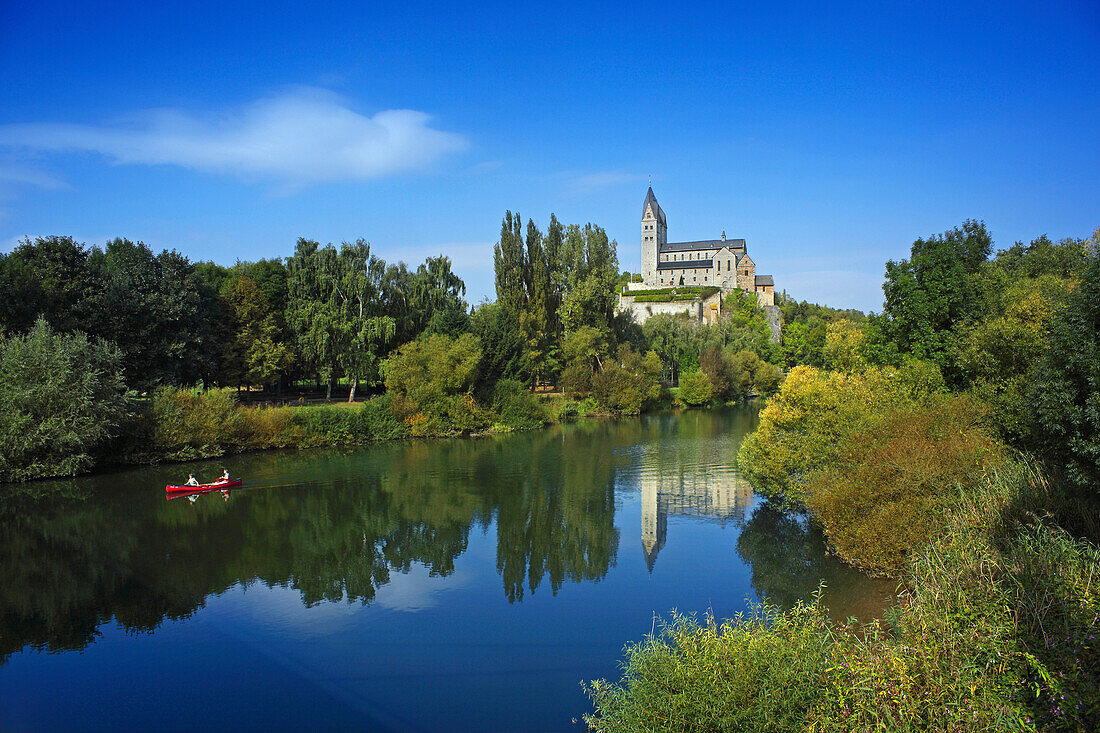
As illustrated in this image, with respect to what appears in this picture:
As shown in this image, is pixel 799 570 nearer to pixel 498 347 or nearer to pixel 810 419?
pixel 810 419

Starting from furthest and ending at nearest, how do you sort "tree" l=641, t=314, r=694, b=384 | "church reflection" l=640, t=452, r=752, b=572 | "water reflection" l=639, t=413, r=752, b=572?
"tree" l=641, t=314, r=694, b=384, "water reflection" l=639, t=413, r=752, b=572, "church reflection" l=640, t=452, r=752, b=572

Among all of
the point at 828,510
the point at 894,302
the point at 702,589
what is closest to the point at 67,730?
the point at 702,589

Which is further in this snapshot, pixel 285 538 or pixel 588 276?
pixel 588 276

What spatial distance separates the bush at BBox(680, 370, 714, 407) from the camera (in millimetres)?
51188

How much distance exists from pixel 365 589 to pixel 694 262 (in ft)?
307

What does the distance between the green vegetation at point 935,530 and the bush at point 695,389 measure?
29.2 m

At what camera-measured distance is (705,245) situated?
10775 cm

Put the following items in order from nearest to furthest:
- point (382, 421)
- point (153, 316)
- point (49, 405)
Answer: point (49, 405)
point (153, 316)
point (382, 421)

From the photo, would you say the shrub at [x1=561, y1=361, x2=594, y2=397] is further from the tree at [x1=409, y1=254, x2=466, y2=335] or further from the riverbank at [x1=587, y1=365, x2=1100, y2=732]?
the riverbank at [x1=587, y1=365, x2=1100, y2=732]

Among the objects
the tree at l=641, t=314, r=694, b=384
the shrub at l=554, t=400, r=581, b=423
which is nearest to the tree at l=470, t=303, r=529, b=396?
the shrub at l=554, t=400, r=581, b=423

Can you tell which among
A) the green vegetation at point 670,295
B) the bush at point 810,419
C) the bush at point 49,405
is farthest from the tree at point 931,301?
the green vegetation at point 670,295

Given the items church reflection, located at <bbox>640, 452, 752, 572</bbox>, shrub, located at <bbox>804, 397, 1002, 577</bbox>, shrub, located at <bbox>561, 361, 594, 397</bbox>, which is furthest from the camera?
shrub, located at <bbox>561, 361, 594, 397</bbox>

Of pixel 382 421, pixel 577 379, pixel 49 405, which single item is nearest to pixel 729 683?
pixel 49 405

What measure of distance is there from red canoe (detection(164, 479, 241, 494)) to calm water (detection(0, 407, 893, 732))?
25.0 inches
